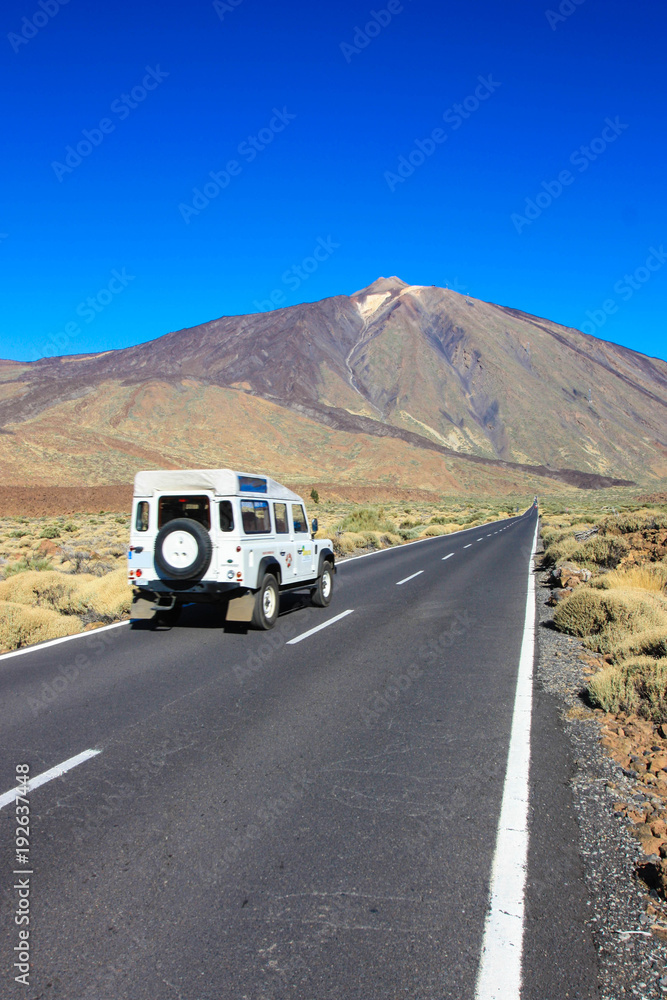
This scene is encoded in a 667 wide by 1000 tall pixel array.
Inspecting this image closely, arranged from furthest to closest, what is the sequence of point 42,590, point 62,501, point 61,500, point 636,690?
1. point 61,500
2. point 62,501
3. point 42,590
4. point 636,690

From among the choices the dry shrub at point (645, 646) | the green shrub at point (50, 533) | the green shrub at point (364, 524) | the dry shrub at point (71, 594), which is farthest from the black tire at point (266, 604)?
the green shrub at point (50, 533)

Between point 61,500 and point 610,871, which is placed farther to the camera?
point 61,500

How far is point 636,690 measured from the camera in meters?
6.25

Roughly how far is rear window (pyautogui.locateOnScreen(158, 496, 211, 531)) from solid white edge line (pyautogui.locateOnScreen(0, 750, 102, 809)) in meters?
4.53

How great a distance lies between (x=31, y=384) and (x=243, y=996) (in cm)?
17393

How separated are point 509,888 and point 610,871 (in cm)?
65

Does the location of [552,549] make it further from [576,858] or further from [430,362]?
[430,362]

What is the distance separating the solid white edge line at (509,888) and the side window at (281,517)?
555cm

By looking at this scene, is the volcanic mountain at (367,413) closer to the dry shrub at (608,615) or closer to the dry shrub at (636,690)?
the dry shrub at (608,615)

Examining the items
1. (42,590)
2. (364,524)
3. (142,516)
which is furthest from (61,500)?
(142,516)

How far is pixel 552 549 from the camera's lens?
2069cm

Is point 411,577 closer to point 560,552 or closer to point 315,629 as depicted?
point 560,552

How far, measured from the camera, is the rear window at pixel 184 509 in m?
9.21

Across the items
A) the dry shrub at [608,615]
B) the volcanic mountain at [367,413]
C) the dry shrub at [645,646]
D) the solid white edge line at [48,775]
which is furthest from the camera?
the volcanic mountain at [367,413]
